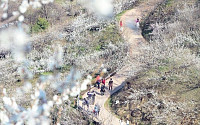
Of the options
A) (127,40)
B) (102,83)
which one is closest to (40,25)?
(127,40)

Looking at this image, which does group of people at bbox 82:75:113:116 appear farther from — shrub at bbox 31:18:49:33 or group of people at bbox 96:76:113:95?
shrub at bbox 31:18:49:33

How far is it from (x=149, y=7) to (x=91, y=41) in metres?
5.72

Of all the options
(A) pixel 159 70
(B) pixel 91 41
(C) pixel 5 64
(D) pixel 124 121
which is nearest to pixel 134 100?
(D) pixel 124 121

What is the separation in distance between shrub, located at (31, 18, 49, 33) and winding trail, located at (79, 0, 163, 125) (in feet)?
15.4

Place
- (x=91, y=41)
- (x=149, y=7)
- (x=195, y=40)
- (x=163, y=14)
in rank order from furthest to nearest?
(x=149, y=7) → (x=163, y=14) → (x=91, y=41) → (x=195, y=40)

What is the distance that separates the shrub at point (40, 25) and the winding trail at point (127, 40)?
15.4ft

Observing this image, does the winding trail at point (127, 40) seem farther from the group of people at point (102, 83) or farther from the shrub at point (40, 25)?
the shrub at point (40, 25)

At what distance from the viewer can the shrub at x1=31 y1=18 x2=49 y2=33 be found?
1908 cm

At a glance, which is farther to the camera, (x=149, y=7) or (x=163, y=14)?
(x=149, y=7)

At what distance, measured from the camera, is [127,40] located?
698 inches

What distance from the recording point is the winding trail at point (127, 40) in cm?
1271

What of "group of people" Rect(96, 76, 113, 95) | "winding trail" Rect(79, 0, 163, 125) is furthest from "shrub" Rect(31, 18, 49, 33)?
"group of people" Rect(96, 76, 113, 95)

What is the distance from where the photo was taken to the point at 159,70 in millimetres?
13992

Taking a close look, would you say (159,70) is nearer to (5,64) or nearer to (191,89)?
(191,89)
